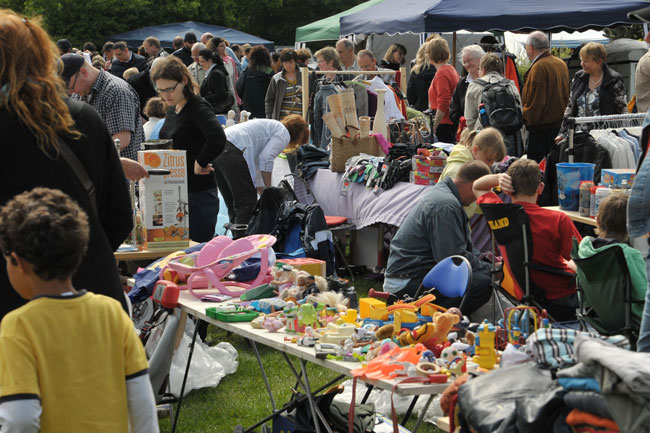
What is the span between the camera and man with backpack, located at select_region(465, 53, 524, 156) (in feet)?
25.5

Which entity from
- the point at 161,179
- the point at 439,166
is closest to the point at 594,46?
the point at 439,166

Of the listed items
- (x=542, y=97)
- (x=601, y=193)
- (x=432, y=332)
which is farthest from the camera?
(x=542, y=97)

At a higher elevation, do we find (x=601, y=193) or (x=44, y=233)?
(x=44, y=233)

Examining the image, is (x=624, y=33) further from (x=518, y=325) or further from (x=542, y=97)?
(x=518, y=325)

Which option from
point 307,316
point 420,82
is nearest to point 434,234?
point 307,316

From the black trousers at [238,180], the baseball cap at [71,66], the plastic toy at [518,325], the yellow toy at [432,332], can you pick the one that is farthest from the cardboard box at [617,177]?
the baseball cap at [71,66]

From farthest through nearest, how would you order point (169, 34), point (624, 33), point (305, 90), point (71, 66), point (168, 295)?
point (169, 34)
point (624, 33)
point (305, 90)
point (71, 66)
point (168, 295)

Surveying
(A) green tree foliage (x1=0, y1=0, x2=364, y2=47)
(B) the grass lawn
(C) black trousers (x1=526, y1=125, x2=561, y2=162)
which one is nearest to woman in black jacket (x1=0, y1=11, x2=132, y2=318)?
(B) the grass lawn

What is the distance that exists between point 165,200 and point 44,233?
2.47m

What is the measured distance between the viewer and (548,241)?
15.5 feet

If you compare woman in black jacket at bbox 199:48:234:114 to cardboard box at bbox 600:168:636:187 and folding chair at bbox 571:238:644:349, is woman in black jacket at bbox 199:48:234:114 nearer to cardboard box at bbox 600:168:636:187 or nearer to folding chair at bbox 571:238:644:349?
cardboard box at bbox 600:168:636:187

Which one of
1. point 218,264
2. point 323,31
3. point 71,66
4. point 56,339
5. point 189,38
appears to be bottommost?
point 218,264

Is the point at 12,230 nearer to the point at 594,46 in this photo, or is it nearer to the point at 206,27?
the point at 594,46

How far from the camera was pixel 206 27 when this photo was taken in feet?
98.9
